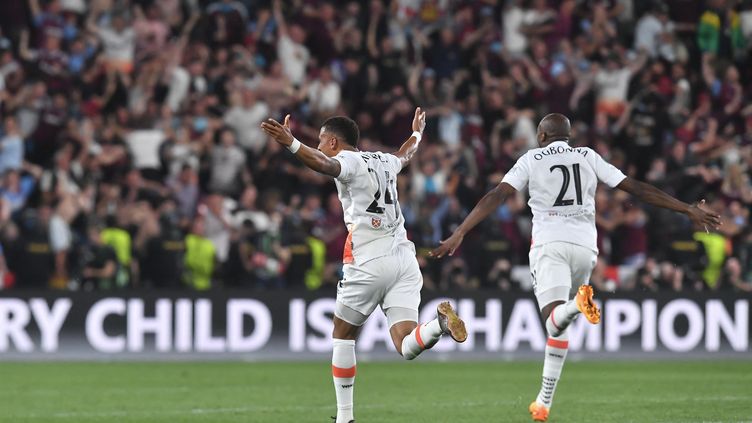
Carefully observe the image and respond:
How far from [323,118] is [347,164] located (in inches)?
468

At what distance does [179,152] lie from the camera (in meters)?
20.2

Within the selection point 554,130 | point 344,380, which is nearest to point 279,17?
point 554,130

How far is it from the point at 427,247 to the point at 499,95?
161 inches

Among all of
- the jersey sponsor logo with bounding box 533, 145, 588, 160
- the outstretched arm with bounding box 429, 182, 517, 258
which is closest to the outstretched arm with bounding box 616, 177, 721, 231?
the jersey sponsor logo with bounding box 533, 145, 588, 160

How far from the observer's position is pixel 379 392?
14.4 m

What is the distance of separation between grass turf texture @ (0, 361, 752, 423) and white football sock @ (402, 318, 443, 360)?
192 centimetres

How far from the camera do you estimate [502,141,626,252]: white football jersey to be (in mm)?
11086

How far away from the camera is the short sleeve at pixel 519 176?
11.0 metres

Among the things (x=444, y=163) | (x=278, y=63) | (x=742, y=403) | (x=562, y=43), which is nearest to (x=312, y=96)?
(x=278, y=63)

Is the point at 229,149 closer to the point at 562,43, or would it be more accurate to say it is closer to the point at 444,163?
the point at 444,163

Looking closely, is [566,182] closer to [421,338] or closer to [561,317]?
[561,317]

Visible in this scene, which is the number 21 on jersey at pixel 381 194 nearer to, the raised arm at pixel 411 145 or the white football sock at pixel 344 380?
the raised arm at pixel 411 145

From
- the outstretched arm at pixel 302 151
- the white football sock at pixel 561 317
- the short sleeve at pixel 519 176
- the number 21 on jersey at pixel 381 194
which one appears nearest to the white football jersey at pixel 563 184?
the short sleeve at pixel 519 176

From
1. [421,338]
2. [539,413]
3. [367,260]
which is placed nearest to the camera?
[421,338]
